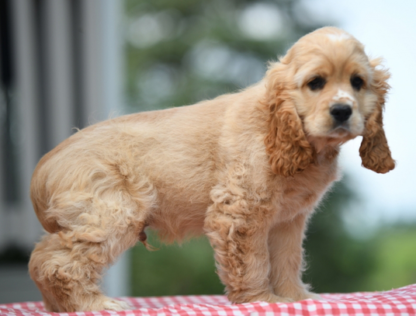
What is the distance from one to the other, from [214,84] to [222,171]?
709 cm

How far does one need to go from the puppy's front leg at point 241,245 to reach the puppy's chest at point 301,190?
0.13m

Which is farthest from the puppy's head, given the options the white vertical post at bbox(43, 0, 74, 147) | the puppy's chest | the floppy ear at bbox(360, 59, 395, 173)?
the white vertical post at bbox(43, 0, 74, 147)

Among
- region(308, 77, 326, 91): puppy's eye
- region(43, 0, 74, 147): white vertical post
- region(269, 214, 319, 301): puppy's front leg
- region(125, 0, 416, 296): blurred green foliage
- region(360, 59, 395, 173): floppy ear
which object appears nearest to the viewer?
region(308, 77, 326, 91): puppy's eye

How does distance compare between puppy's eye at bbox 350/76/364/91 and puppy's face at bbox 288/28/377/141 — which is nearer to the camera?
puppy's face at bbox 288/28/377/141

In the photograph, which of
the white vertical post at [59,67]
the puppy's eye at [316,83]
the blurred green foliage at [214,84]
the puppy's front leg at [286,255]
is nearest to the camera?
the puppy's eye at [316,83]

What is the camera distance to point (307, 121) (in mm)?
2557

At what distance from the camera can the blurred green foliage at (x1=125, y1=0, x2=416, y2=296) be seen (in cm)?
920

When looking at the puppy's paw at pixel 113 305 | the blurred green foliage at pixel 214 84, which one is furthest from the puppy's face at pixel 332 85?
the blurred green foliage at pixel 214 84

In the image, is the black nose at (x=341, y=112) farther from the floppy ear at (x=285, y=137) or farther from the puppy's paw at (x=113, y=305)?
the puppy's paw at (x=113, y=305)

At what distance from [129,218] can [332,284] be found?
7164mm

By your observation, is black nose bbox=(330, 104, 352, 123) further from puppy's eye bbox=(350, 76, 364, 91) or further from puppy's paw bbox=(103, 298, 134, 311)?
puppy's paw bbox=(103, 298, 134, 311)

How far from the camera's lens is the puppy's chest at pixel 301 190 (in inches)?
108

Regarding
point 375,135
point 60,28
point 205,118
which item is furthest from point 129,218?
point 60,28

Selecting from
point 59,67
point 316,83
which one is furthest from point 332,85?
point 59,67
